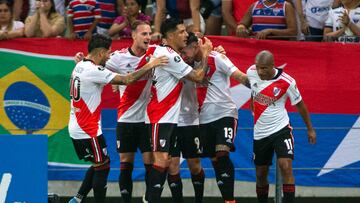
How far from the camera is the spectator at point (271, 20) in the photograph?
54.1 feet

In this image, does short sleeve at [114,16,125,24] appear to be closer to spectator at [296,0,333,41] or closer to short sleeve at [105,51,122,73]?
short sleeve at [105,51,122,73]

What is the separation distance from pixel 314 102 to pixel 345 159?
886 mm

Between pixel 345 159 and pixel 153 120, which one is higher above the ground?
pixel 153 120

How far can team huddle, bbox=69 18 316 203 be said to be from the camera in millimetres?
14227

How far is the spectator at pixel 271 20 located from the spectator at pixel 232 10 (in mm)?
342

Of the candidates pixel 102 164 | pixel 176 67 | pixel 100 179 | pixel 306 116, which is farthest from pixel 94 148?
pixel 306 116

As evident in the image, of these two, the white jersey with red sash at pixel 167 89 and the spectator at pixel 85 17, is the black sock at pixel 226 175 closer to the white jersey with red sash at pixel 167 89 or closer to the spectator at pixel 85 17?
the white jersey with red sash at pixel 167 89

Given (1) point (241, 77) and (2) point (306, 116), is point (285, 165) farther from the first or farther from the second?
(1) point (241, 77)

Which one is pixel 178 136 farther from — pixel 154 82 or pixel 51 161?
pixel 51 161

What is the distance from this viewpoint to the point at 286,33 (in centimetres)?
1655

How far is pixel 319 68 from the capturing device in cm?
1641

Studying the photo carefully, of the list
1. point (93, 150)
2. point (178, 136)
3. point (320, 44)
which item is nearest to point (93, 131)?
point (93, 150)

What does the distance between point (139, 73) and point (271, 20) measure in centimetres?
305

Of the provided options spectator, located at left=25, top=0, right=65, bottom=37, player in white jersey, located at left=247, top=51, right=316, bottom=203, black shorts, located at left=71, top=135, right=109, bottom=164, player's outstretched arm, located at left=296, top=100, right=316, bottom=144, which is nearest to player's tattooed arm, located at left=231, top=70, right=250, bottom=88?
player in white jersey, located at left=247, top=51, right=316, bottom=203
